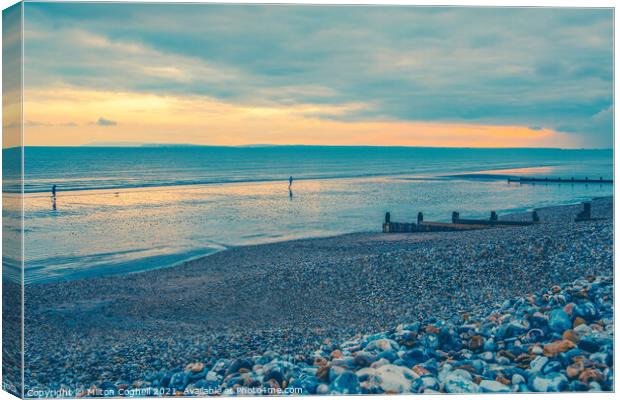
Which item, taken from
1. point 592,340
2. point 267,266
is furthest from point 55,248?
point 592,340

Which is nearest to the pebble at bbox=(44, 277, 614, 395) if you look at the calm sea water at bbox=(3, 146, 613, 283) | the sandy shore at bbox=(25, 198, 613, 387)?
the sandy shore at bbox=(25, 198, 613, 387)

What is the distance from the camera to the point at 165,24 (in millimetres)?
9117

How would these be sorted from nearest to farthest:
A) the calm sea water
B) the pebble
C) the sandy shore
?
the pebble → the sandy shore → the calm sea water

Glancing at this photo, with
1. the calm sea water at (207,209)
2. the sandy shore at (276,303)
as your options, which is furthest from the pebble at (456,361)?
the calm sea water at (207,209)

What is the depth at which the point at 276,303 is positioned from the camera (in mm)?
12406

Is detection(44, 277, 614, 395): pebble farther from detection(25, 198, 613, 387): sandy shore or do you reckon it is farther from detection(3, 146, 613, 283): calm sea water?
detection(3, 146, 613, 283): calm sea water

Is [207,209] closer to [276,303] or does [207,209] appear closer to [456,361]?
[276,303]

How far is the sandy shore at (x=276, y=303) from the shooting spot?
944cm

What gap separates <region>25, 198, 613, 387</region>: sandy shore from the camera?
31.0ft

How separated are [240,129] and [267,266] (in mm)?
6475

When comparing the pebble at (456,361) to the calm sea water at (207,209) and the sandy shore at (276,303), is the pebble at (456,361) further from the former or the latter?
the calm sea water at (207,209)

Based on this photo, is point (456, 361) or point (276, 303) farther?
point (276, 303)

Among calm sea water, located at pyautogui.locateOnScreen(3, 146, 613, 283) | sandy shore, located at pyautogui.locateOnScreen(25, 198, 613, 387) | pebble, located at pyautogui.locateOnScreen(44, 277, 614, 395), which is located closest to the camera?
pebble, located at pyautogui.locateOnScreen(44, 277, 614, 395)

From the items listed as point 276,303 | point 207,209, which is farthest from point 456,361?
point 207,209
